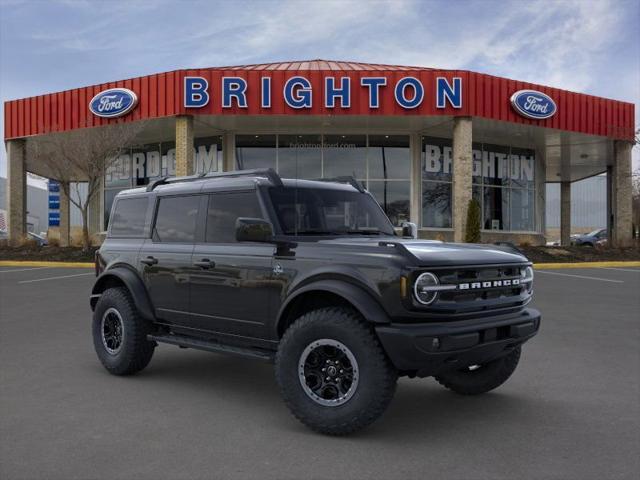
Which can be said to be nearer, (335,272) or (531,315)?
(335,272)

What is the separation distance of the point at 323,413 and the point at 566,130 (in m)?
23.0

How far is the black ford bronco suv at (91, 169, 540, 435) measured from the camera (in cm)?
397

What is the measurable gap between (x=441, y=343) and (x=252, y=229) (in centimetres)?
165

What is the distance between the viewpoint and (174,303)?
5.46 metres

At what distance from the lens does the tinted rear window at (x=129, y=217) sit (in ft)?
20.3

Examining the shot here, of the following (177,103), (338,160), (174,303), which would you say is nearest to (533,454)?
(174,303)

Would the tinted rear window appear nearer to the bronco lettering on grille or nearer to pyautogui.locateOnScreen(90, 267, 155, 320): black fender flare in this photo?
pyautogui.locateOnScreen(90, 267, 155, 320): black fender flare

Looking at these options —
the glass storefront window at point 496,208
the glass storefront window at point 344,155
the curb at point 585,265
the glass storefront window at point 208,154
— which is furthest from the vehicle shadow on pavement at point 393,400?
the glass storefront window at point 496,208

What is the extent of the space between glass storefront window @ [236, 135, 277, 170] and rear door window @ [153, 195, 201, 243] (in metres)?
19.6

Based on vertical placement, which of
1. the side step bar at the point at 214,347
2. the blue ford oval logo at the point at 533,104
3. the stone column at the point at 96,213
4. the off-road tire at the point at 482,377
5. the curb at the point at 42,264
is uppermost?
the blue ford oval logo at the point at 533,104

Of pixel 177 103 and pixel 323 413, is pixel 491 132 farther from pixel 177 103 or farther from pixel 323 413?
pixel 323 413

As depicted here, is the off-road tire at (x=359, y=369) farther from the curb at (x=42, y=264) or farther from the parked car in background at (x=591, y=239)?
the parked car in background at (x=591, y=239)

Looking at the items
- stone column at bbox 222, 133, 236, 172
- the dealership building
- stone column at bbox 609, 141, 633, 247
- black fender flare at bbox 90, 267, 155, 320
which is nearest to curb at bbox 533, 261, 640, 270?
A: the dealership building

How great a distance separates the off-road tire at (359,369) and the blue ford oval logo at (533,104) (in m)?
20.2
